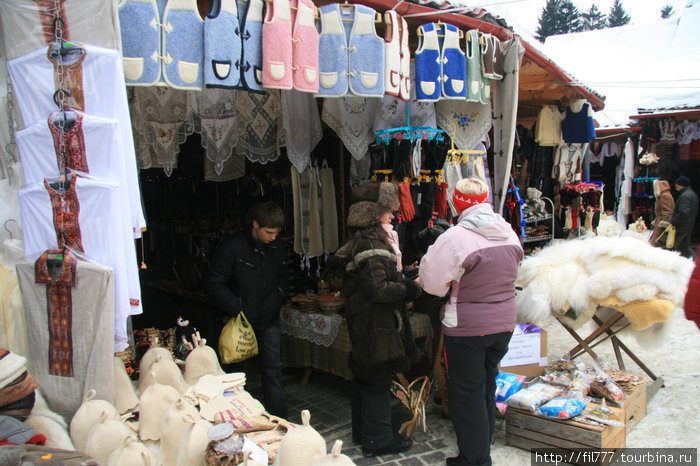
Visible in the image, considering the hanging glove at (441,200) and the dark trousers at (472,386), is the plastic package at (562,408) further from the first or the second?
the hanging glove at (441,200)

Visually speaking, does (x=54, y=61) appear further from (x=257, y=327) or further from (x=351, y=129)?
(x=351, y=129)

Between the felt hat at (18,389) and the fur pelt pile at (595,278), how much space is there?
150 inches

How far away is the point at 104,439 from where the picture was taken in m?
2.26

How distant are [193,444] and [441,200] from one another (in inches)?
133

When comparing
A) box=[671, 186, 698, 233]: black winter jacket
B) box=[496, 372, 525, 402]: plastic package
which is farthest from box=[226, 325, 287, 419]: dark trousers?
box=[671, 186, 698, 233]: black winter jacket

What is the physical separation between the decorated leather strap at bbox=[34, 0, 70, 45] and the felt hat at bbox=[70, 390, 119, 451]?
1.78 m

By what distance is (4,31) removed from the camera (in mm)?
2479

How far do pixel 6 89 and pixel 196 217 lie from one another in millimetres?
4399

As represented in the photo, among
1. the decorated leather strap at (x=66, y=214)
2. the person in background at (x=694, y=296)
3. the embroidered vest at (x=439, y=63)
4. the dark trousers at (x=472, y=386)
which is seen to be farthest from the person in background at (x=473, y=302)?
the decorated leather strap at (x=66, y=214)

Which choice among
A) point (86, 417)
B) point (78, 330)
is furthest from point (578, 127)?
point (86, 417)

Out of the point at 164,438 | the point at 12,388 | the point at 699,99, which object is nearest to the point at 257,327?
the point at 164,438

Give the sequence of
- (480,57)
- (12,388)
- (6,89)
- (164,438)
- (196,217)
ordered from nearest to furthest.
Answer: (12,388) < (164,438) < (6,89) < (480,57) < (196,217)

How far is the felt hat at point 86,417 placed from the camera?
7.80ft

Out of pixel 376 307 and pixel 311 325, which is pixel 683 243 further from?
pixel 376 307
